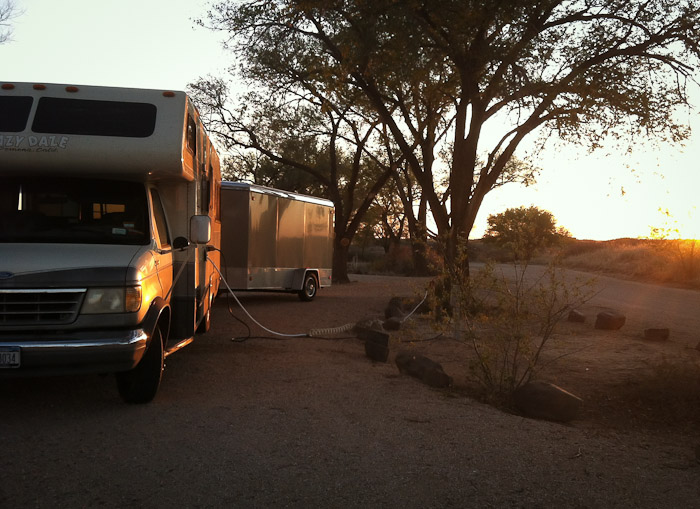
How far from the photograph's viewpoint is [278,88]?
2189 centimetres

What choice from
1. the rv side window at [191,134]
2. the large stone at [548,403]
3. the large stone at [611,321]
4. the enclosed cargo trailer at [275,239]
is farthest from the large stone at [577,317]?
the rv side window at [191,134]

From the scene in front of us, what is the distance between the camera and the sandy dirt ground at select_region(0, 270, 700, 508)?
4.46m

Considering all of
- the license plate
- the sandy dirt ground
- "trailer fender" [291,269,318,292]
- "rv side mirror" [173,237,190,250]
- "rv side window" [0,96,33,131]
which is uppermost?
"rv side window" [0,96,33,131]

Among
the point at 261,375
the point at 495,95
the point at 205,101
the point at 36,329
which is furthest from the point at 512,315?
the point at 205,101

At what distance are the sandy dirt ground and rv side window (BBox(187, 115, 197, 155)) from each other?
2.57 metres

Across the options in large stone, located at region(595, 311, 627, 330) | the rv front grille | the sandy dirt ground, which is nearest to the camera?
the sandy dirt ground

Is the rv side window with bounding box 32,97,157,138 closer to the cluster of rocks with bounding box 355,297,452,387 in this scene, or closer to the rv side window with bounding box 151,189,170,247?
the rv side window with bounding box 151,189,170,247

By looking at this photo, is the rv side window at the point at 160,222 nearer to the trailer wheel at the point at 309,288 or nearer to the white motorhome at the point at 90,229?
the white motorhome at the point at 90,229

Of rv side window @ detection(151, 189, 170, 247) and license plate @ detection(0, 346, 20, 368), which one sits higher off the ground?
rv side window @ detection(151, 189, 170, 247)

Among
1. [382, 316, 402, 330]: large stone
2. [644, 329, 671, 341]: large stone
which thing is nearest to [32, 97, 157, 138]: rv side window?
[382, 316, 402, 330]: large stone

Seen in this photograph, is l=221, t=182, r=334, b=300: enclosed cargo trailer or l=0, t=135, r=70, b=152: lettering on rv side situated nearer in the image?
l=0, t=135, r=70, b=152: lettering on rv side

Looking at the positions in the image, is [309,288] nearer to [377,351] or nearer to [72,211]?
[377,351]

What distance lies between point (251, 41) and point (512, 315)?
482 inches

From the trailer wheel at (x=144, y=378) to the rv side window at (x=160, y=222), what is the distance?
3.53ft
